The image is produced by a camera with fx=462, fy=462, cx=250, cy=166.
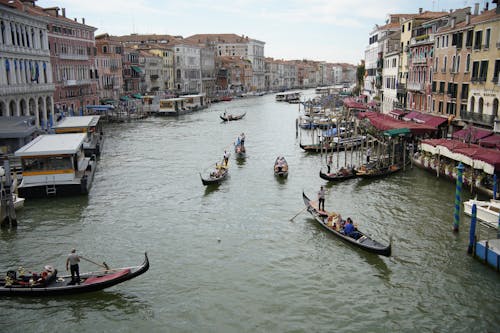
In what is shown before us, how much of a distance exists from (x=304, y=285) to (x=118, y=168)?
50.2 feet

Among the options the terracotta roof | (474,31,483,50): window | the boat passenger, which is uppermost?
the terracotta roof

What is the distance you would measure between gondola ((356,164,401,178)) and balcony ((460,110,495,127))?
13.2ft

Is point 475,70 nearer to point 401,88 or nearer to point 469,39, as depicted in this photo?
point 469,39

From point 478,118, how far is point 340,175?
6936mm

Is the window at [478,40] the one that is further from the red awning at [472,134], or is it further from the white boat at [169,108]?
the white boat at [169,108]

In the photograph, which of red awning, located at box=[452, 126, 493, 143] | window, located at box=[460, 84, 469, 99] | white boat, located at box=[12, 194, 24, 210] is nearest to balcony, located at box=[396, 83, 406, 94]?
window, located at box=[460, 84, 469, 99]

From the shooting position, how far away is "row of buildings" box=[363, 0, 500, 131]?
20.3 meters

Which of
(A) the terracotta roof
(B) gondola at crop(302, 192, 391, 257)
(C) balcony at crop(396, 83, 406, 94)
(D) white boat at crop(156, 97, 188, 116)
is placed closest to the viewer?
(B) gondola at crop(302, 192, 391, 257)

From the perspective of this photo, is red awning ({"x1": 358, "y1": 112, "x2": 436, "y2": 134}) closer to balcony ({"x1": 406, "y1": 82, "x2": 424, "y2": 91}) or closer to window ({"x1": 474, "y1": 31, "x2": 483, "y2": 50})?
balcony ({"x1": 406, "y1": 82, "x2": 424, "y2": 91})

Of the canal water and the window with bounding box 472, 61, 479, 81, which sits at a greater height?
the window with bounding box 472, 61, 479, 81

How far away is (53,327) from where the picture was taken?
368 inches

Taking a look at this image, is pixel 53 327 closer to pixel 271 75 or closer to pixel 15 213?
pixel 15 213

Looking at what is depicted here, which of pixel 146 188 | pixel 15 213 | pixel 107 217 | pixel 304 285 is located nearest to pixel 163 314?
pixel 304 285

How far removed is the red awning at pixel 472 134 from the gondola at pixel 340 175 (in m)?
4.95
